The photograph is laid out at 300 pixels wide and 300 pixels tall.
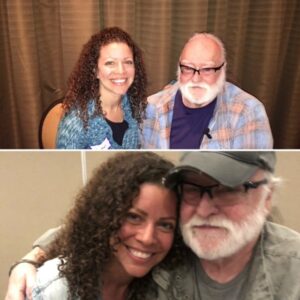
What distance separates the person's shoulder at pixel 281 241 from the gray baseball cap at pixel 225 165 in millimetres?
114

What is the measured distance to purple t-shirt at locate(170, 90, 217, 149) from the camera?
99 centimetres

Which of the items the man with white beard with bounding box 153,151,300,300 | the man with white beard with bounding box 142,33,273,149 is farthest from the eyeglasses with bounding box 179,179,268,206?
the man with white beard with bounding box 142,33,273,149

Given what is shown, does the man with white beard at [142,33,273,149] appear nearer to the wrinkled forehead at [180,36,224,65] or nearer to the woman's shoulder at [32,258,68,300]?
the wrinkled forehead at [180,36,224,65]

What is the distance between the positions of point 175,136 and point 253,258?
0.32m

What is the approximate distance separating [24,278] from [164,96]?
0.52 meters

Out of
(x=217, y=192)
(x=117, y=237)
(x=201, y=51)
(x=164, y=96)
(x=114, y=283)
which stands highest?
(x=201, y=51)

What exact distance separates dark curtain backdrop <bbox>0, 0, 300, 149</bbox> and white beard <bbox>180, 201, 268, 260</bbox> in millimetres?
355

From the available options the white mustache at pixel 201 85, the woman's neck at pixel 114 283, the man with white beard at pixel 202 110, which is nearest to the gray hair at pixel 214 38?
the man with white beard at pixel 202 110

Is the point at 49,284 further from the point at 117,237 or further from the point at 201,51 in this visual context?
the point at 201,51

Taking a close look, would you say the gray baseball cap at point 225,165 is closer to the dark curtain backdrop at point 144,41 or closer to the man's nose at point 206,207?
the man's nose at point 206,207

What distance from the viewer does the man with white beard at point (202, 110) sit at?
98cm

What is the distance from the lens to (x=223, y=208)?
2.64 feet

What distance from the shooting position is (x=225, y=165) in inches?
31.5

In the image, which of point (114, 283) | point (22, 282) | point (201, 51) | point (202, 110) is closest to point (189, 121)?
point (202, 110)
